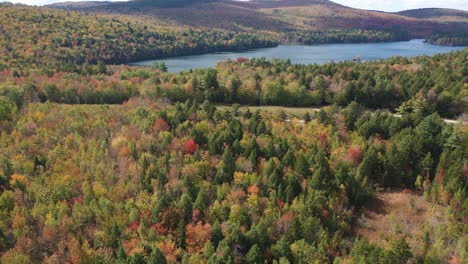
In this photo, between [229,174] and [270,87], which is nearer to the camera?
[229,174]

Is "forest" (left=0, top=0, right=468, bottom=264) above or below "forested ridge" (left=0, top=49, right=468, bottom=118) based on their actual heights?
below

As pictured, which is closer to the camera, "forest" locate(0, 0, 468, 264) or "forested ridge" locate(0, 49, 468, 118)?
"forest" locate(0, 0, 468, 264)

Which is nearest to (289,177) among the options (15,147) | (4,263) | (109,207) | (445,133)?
(109,207)

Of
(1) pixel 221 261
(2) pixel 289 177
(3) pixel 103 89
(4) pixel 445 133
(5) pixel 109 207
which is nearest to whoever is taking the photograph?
(1) pixel 221 261

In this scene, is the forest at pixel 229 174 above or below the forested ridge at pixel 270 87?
below

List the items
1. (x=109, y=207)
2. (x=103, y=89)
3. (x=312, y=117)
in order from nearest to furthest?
1. (x=109, y=207)
2. (x=312, y=117)
3. (x=103, y=89)

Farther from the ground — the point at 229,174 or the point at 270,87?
the point at 270,87

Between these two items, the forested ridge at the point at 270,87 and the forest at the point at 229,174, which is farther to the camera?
the forested ridge at the point at 270,87

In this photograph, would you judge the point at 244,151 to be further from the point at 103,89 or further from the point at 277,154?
the point at 103,89
